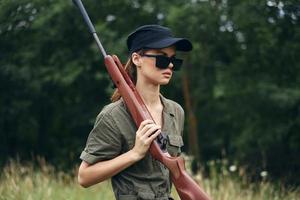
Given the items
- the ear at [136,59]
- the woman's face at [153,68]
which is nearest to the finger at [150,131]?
the woman's face at [153,68]

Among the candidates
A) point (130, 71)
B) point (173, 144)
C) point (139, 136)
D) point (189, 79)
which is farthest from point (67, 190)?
point (189, 79)

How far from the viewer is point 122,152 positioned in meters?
3.20

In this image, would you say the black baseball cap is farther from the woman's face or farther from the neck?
the neck

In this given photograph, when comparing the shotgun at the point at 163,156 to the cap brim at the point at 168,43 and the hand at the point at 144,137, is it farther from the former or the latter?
the cap brim at the point at 168,43

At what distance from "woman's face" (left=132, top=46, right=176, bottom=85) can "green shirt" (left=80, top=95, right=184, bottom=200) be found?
213mm

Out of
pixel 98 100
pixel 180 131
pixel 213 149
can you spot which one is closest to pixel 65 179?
pixel 180 131

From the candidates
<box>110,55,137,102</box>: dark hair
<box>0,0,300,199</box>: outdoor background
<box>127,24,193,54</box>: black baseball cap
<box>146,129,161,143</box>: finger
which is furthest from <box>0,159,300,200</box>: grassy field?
<box>0,0,300,199</box>: outdoor background

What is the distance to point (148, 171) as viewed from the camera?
3.19 meters

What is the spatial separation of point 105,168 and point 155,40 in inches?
27.0

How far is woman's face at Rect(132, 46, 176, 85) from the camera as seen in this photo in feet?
10.7

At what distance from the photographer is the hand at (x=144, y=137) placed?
3.02 meters

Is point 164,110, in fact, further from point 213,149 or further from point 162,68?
point 213,149

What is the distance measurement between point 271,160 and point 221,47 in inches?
145

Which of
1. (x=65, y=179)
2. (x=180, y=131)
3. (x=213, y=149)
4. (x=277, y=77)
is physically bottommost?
(x=213, y=149)
